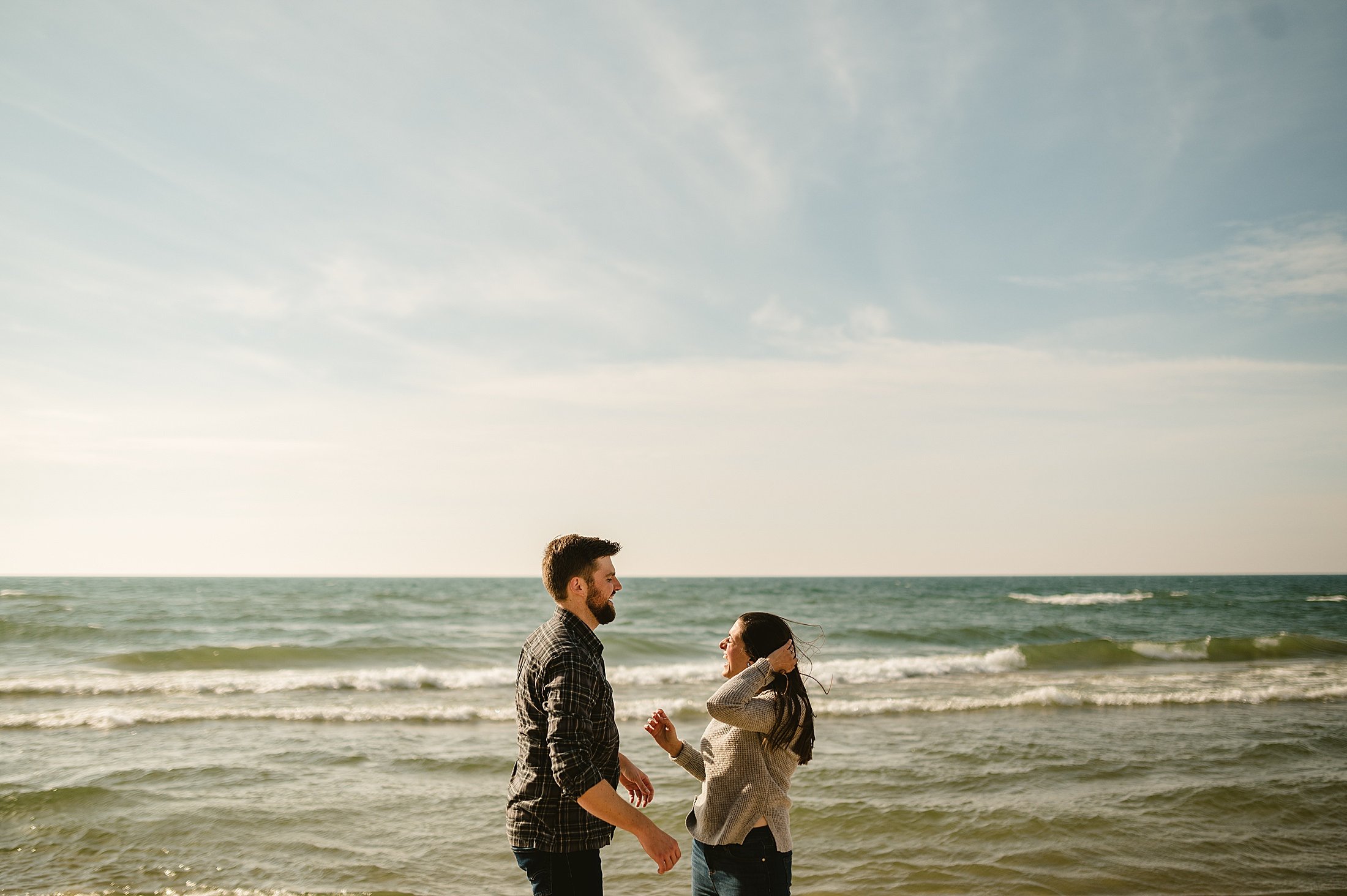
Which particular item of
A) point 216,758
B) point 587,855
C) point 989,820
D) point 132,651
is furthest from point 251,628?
point 587,855

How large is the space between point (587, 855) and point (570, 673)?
74cm

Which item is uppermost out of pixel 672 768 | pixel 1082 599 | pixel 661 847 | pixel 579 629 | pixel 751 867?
pixel 579 629

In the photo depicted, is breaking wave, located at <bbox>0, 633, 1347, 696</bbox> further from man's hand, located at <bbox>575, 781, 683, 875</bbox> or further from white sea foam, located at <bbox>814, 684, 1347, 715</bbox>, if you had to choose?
man's hand, located at <bbox>575, 781, 683, 875</bbox>

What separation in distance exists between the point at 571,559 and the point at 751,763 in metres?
1.07

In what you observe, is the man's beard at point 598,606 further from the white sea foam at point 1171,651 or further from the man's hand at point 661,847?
the white sea foam at point 1171,651

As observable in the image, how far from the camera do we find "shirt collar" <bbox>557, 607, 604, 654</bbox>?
119 inches

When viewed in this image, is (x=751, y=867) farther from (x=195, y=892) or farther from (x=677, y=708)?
(x=677, y=708)

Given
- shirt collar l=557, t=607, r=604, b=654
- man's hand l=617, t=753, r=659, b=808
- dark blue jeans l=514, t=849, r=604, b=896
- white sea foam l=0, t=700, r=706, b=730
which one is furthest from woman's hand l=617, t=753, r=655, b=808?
white sea foam l=0, t=700, r=706, b=730

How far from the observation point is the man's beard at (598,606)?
3.13m

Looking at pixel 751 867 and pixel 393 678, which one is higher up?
pixel 751 867

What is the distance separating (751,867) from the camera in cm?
305

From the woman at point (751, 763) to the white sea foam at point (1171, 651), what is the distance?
20537mm


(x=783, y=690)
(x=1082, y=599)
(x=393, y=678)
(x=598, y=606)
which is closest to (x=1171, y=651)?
(x=393, y=678)

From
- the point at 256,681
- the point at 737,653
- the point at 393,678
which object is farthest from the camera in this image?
the point at 393,678
